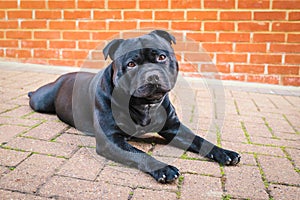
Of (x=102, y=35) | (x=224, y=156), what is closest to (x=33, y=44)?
(x=102, y=35)

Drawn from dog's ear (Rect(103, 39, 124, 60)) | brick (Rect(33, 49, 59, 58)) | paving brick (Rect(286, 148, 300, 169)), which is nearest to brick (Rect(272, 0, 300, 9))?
paving brick (Rect(286, 148, 300, 169))

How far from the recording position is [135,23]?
524 cm

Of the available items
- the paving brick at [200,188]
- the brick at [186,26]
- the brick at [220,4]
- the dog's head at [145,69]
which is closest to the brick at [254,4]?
the brick at [220,4]

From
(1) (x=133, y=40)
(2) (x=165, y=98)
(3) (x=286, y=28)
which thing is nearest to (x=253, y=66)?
(3) (x=286, y=28)

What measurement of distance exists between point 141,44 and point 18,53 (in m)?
4.08

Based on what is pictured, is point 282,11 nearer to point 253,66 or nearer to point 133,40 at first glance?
point 253,66

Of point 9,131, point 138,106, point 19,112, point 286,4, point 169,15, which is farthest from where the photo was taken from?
point 169,15

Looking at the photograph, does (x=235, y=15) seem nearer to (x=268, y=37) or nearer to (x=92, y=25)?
(x=268, y=37)

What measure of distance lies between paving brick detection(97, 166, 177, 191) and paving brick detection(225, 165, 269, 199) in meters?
0.37

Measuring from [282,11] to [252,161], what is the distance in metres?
3.12

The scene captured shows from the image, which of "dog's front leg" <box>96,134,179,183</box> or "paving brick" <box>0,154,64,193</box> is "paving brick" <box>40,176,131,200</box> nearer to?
"paving brick" <box>0,154,64,193</box>

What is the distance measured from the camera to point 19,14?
562cm

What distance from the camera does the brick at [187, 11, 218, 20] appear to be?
498 cm

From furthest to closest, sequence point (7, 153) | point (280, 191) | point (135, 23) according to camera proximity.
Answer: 1. point (135, 23)
2. point (7, 153)
3. point (280, 191)
